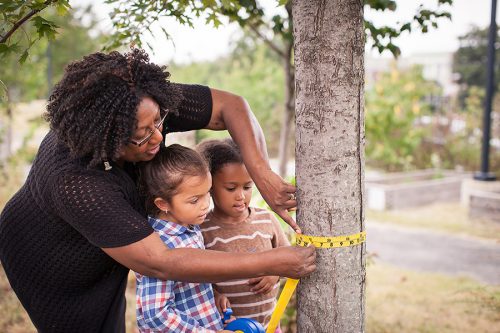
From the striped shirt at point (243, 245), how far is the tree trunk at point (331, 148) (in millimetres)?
448

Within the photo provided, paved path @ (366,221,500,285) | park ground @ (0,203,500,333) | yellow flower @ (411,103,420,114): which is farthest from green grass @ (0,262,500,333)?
yellow flower @ (411,103,420,114)

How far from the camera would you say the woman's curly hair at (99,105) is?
1782 millimetres

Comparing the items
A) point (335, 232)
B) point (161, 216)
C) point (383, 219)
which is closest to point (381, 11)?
point (335, 232)

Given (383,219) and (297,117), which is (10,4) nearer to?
(297,117)

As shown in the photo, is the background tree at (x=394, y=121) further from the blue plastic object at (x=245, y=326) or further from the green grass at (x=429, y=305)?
the blue plastic object at (x=245, y=326)

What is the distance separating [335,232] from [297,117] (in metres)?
0.46

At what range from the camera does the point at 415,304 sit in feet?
14.9

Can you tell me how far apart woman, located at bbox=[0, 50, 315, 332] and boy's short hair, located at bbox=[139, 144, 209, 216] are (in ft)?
0.23

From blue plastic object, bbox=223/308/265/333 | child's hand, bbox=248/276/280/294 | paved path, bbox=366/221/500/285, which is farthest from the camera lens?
paved path, bbox=366/221/500/285

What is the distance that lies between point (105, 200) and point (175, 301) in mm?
563

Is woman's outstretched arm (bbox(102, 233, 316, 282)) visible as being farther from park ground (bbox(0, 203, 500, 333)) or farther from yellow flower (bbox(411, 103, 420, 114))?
yellow flower (bbox(411, 103, 420, 114))

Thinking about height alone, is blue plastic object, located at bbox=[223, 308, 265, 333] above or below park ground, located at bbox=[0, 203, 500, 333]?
above

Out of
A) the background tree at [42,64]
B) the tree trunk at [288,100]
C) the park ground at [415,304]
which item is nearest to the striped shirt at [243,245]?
the park ground at [415,304]

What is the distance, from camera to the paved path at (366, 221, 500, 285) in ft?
19.1
